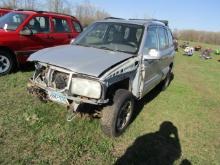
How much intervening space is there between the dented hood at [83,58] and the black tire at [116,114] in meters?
0.58

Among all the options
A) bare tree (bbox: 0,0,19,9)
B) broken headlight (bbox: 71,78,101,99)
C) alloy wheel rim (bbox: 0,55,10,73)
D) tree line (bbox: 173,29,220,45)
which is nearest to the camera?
broken headlight (bbox: 71,78,101,99)

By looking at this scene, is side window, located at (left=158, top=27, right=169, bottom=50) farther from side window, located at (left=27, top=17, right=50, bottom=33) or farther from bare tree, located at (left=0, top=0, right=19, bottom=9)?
bare tree, located at (left=0, top=0, right=19, bottom=9)

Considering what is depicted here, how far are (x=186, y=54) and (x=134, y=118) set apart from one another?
53.8 ft

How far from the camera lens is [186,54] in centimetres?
2042

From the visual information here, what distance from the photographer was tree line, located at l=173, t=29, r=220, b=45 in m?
43.5

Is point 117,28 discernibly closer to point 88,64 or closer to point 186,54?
point 88,64

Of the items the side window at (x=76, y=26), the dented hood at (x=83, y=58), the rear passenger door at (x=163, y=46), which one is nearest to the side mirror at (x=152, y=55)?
the dented hood at (x=83, y=58)

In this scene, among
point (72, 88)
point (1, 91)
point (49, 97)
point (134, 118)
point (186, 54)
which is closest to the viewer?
point (72, 88)

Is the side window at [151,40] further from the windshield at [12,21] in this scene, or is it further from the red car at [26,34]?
the windshield at [12,21]

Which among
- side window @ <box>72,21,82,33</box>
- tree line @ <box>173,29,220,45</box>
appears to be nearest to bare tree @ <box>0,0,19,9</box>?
side window @ <box>72,21,82,33</box>

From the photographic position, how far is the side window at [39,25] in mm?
7703

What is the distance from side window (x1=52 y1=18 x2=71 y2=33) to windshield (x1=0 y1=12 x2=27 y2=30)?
106cm

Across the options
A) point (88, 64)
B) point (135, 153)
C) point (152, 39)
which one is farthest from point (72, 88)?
point (152, 39)

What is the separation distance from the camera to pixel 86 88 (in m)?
3.78
